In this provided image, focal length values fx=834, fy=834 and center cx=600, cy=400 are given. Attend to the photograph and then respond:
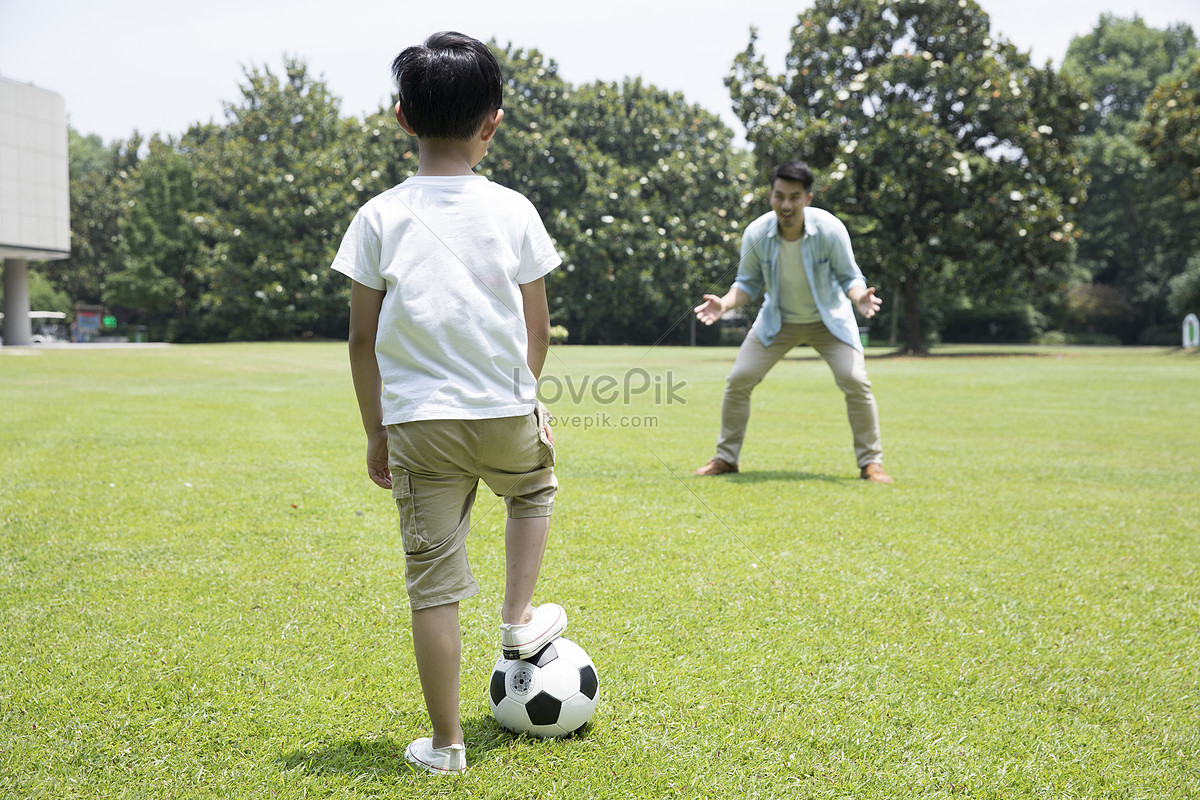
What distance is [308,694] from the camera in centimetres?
276

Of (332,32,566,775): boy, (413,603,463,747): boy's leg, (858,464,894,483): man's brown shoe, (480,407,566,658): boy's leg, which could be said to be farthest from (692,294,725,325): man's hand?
(413,603,463,747): boy's leg

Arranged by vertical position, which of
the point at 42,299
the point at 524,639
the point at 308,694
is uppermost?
the point at 42,299

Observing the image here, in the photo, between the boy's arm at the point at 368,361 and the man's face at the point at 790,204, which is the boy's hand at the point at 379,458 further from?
the man's face at the point at 790,204

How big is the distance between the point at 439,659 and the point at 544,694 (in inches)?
16.3

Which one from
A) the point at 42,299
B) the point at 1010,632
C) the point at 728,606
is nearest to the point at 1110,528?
the point at 1010,632

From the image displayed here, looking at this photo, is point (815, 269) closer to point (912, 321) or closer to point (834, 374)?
point (834, 374)

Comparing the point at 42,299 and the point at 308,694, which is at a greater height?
the point at 42,299

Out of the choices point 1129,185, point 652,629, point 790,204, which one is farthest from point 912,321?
point 1129,185

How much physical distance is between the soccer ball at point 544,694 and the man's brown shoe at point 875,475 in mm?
4563

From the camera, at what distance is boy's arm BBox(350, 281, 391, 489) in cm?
226

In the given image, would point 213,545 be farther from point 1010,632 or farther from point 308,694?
point 1010,632

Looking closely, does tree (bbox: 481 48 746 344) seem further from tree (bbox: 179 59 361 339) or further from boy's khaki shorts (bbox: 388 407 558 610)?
boy's khaki shorts (bbox: 388 407 558 610)

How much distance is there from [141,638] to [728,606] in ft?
7.74

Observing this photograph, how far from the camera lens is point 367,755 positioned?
241 centimetres
